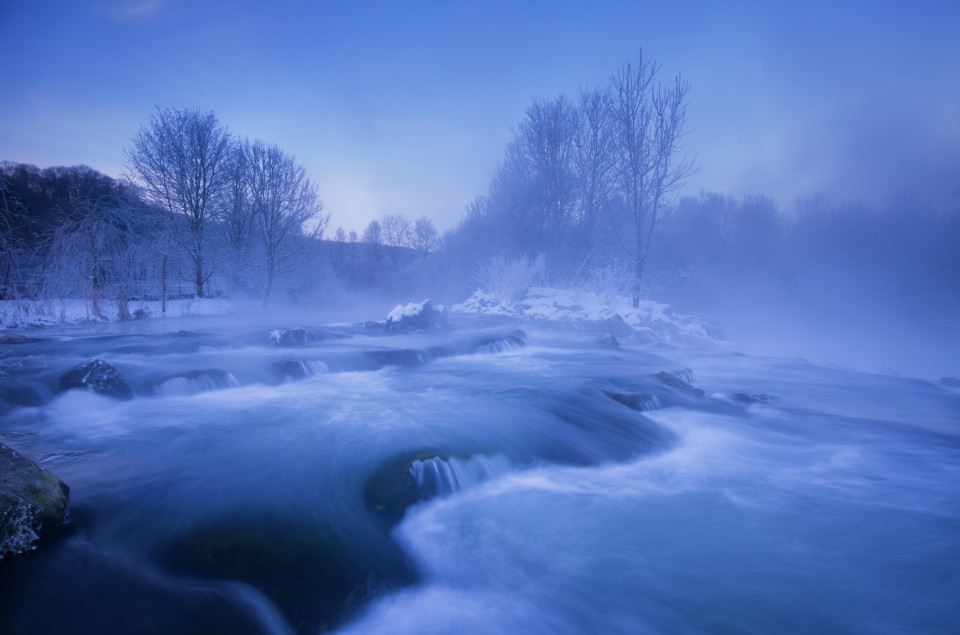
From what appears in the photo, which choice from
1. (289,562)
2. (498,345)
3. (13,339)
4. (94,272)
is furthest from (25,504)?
(94,272)

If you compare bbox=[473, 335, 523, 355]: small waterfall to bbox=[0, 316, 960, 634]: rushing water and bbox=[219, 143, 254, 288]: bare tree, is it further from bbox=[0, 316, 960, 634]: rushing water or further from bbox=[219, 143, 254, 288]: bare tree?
bbox=[219, 143, 254, 288]: bare tree

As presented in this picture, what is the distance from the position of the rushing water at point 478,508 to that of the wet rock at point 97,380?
194 mm

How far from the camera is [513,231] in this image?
92.0ft

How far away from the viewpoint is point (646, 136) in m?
18.3

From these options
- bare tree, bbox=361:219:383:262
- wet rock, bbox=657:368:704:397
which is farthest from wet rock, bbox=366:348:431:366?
bare tree, bbox=361:219:383:262

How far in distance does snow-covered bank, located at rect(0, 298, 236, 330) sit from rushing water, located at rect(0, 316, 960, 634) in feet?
21.0

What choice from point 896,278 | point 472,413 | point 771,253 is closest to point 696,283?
point 771,253

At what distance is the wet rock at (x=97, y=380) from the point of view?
23.6 ft

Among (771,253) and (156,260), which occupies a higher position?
(771,253)

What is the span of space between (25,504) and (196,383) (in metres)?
5.54

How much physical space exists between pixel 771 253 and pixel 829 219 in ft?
18.8

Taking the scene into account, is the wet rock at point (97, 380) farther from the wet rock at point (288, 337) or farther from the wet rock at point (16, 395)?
the wet rock at point (288, 337)

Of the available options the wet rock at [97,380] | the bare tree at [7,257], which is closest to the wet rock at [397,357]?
the wet rock at [97,380]

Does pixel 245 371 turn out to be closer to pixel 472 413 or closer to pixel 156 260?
pixel 472 413
